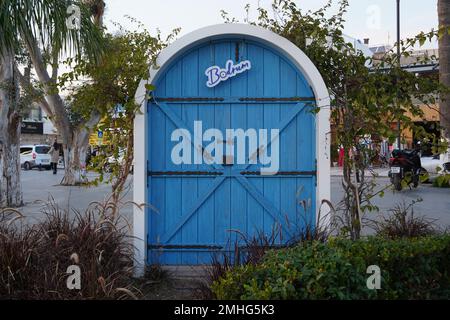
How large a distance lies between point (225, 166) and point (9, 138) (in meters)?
8.67

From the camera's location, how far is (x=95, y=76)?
620 centimetres

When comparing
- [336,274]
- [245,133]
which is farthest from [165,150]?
[336,274]

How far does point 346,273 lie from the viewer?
13.1 ft

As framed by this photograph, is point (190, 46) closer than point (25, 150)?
Yes

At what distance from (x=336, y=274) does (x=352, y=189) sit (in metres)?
2.06

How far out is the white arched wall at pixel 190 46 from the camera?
6023mm

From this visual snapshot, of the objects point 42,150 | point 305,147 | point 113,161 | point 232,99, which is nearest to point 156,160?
point 113,161

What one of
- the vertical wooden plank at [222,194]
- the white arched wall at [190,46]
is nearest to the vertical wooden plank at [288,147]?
the white arched wall at [190,46]

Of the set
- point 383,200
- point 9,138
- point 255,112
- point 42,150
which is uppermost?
point 42,150

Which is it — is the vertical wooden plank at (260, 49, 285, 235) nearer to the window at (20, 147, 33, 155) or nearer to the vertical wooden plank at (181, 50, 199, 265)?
the vertical wooden plank at (181, 50, 199, 265)

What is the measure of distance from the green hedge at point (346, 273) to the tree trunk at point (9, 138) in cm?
998

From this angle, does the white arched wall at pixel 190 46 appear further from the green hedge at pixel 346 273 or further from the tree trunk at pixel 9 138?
the tree trunk at pixel 9 138

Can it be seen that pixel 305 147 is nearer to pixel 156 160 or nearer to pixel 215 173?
pixel 215 173

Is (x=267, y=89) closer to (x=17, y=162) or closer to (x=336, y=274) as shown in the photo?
(x=336, y=274)
